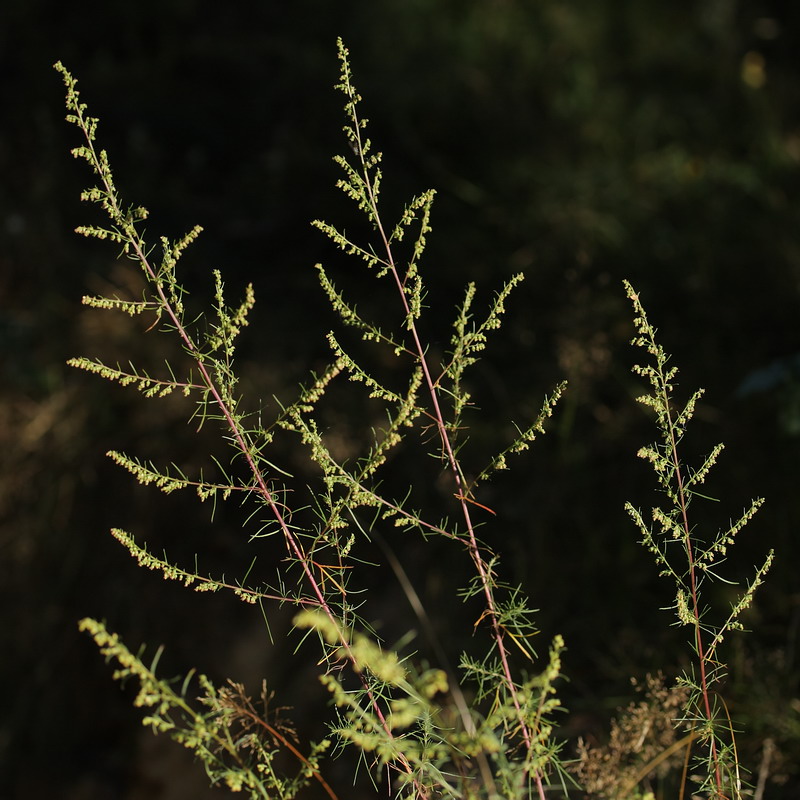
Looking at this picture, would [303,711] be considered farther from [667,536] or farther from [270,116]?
[270,116]

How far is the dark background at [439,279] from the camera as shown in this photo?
2426 mm

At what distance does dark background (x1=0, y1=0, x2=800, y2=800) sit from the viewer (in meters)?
2.43

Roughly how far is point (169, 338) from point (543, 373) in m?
1.43

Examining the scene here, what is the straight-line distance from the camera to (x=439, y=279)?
3.38 m

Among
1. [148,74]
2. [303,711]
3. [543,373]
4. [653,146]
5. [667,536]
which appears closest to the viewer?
[667,536]

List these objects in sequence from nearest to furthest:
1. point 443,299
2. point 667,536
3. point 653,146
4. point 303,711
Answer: point 667,536 < point 303,711 < point 443,299 < point 653,146

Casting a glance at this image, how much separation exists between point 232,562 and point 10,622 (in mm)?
828

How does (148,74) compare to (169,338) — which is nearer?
(169,338)

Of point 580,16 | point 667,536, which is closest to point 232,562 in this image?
point 667,536

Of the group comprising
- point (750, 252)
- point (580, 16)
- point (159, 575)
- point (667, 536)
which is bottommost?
point (159, 575)

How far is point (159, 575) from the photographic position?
3059mm

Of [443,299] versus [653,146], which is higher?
[653,146]

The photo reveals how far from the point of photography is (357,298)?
11.3 feet

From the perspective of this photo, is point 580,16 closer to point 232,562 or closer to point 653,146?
point 653,146
